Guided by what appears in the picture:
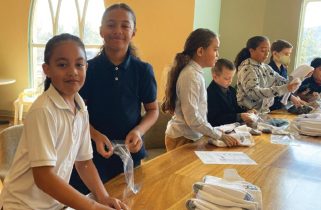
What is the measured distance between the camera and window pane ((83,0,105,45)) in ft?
17.7

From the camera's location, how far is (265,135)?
213 cm

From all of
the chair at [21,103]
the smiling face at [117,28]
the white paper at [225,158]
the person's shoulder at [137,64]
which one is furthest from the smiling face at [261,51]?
the chair at [21,103]

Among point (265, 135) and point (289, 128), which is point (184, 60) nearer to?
point (265, 135)

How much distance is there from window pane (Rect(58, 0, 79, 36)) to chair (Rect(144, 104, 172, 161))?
3.66m

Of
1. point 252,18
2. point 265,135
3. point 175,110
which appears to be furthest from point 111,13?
point 252,18

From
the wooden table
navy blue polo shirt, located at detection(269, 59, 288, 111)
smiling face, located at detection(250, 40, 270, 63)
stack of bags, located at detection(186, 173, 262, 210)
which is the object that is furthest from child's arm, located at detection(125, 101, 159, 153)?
navy blue polo shirt, located at detection(269, 59, 288, 111)

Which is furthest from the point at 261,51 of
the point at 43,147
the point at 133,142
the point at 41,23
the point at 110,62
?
the point at 41,23

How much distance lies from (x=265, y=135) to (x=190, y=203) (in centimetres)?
123

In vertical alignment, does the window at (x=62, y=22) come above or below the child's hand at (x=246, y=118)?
above

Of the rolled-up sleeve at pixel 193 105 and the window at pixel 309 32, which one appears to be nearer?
the rolled-up sleeve at pixel 193 105

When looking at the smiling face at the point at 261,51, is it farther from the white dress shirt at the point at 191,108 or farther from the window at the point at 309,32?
the window at the point at 309,32

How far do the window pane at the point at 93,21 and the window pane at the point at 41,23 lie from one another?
0.73 m

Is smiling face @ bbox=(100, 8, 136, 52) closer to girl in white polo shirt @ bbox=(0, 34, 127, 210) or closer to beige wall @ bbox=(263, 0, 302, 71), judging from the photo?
girl in white polo shirt @ bbox=(0, 34, 127, 210)

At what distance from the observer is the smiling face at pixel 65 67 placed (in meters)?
1.05
